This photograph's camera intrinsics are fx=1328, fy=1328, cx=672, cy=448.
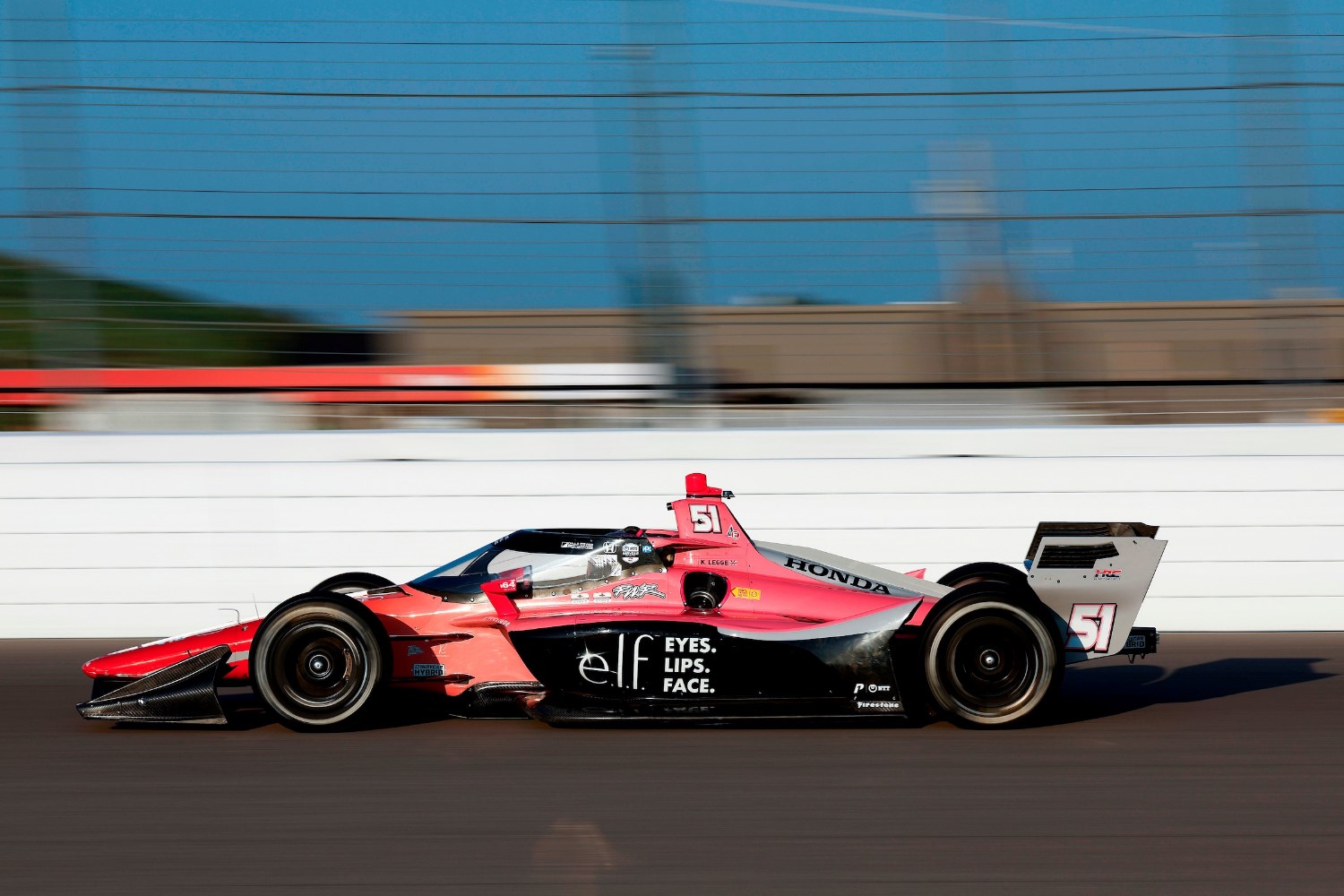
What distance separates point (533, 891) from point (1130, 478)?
219 inches

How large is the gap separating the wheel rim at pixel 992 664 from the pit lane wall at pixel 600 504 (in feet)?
8.29

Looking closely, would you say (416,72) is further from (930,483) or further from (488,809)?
(488,809)

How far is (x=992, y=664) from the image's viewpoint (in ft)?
17.5

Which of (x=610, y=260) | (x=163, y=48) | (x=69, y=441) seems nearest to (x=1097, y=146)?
(x=610, y=260)

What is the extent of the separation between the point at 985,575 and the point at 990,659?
631 millimetres

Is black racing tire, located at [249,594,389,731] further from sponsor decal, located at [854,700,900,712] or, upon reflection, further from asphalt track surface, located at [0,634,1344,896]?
sponsor decal, located at [854,700,900,712]

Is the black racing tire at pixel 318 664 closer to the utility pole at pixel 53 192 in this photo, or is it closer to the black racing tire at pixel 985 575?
the black racing tire at pixel 985 575

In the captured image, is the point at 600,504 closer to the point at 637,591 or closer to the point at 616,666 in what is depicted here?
the point at 637,591

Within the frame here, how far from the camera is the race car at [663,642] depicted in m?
5.18

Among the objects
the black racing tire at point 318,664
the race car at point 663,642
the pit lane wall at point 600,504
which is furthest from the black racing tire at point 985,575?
the black racing tire at point 318,664

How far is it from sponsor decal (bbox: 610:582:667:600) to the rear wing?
5.01 feet

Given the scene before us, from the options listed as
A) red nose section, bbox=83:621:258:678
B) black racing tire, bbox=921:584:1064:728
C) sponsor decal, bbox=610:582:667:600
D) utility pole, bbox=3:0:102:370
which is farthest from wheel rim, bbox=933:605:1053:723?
utility pole, bbox=3:0:102:370

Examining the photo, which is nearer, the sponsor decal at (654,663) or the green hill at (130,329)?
the sponsor decal at (654,663)

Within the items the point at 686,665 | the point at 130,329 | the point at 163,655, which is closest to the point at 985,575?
the point at 686,665
